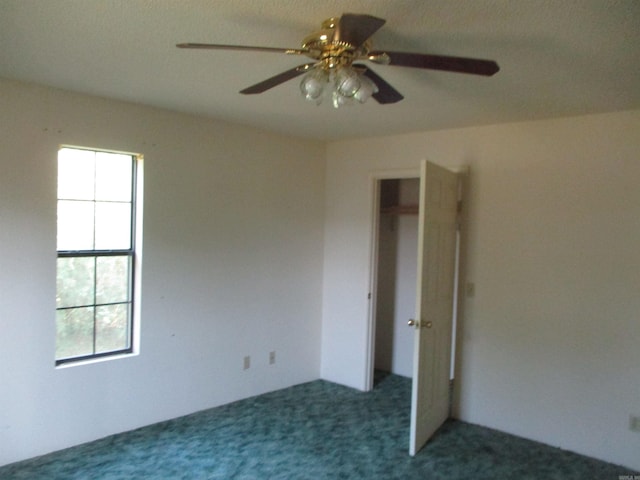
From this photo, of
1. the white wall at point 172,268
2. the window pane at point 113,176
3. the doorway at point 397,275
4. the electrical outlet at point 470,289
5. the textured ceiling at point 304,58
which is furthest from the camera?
the doorway at point 397,275

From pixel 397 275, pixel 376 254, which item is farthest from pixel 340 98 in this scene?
pixel 397 275

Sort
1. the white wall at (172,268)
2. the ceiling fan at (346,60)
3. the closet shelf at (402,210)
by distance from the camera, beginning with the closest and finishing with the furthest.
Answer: the ceiling fan at (346,60), the white wall at (172,268), the closet shelf at (402,210)

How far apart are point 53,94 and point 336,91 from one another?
208cm

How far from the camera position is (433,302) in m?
3.41

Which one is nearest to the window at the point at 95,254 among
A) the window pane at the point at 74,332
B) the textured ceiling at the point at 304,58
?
the window pane at the point at 74,332

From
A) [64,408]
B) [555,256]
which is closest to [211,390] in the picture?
[64,408]

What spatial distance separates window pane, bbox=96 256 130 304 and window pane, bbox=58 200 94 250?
0.54ft

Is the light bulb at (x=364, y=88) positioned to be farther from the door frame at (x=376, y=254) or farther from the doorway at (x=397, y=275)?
the doorway at (x=397, y=275)

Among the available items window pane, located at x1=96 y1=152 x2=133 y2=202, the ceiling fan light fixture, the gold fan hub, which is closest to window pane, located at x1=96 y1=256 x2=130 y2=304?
window pane, located at x1=96 y1=152 x2=133 y2=202

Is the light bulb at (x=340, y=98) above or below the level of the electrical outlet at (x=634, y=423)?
above

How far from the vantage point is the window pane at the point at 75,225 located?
315cm

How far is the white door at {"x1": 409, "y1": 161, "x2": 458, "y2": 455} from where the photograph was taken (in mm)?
3186

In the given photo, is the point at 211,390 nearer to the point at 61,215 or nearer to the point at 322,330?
the point at 322,330

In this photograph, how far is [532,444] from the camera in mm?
3439
